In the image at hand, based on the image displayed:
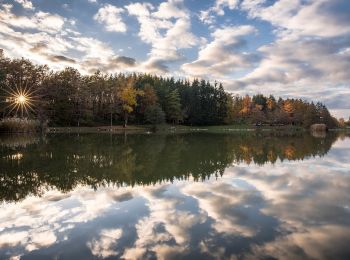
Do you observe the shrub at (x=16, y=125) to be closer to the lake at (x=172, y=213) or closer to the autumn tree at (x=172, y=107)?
the lake at (x=172, y=213)

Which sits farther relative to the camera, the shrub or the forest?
the forest

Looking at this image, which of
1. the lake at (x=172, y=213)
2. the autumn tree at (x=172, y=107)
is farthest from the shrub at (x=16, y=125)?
the autumn tree at (x=172, y=107)

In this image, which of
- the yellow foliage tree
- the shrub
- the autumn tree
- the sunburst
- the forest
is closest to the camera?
the shrub

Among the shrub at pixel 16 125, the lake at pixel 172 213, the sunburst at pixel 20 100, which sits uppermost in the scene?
the sunburst at pixel 20 100

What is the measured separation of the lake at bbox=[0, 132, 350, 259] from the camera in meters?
5.73

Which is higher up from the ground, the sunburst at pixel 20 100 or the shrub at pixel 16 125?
the sunburst at pixel 20 100

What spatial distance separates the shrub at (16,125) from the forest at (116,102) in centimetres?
296

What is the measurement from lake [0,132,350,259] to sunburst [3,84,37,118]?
35.9 m

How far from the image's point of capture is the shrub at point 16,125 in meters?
40.0

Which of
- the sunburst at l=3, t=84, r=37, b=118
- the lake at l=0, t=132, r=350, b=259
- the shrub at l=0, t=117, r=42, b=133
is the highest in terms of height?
the sunburst at l=3, t=84, r=37, b=118

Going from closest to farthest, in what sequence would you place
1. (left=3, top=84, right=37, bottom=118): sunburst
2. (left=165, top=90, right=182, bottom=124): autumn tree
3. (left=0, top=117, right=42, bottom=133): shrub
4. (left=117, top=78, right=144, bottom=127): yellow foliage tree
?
(left=0, top=117, right=42, bottom=133): shrub → (left=3, top=84, right=37, bottom=118): sunburst → (left=117, top=78, right=144, bottom=127): yellow foliage tree → (left=165, top=90, right=182, bottom=124): autumn tree

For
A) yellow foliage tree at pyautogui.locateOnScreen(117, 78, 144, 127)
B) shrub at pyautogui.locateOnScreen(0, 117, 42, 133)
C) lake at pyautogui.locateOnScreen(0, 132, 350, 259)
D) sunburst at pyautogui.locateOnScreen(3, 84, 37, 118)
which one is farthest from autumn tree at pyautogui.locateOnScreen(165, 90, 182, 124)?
lake at pyautogui.locateOnScreen(0, 132, 350, 259)

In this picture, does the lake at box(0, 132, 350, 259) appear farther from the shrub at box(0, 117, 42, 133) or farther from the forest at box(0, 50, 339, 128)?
the forest at box(0, 50, 339, 128)

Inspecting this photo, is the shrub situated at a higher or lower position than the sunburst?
lower
